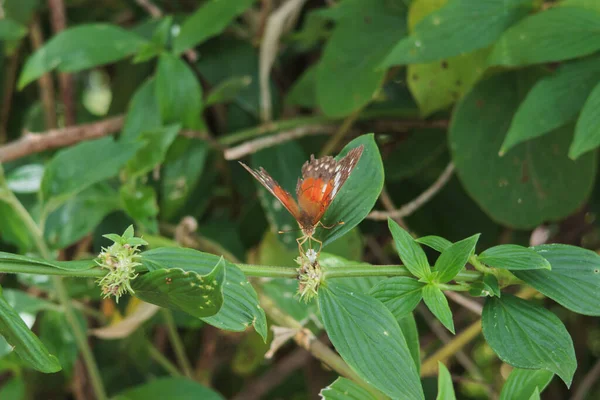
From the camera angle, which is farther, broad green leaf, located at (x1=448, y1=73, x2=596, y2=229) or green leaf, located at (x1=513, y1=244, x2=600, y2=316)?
broad green leaf, located at (x1=448, y1=73, x2=596, y2=229)

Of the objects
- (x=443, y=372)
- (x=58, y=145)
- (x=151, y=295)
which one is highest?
(x=58, y=145)

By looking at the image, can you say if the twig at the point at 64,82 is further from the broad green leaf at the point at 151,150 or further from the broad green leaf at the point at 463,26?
the broad green leaf at the point at 463,26

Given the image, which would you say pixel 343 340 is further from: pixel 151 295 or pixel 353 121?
pixel 353 121

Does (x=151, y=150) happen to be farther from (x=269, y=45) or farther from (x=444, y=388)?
(x=444, y=388)

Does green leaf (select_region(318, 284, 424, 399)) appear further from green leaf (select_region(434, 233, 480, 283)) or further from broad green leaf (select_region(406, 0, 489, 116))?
broad green leaf (select_region(406, 0, 489, 116))

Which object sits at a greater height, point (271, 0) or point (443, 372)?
point (271, 0)

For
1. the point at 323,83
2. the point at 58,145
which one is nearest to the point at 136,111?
the point at 58,145

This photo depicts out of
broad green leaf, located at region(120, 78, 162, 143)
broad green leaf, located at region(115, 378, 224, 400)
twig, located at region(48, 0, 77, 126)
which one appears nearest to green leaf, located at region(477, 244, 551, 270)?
broad green leaf, located at region(115, 378, 224, 400)
